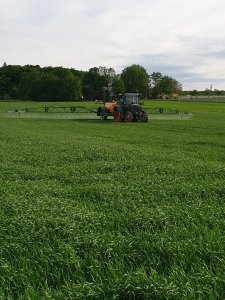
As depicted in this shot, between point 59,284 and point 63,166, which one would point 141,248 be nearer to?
point 59,284

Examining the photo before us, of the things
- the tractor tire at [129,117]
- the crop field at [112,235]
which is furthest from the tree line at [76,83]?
the crop field at [112,235]

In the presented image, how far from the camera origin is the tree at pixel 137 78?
143 metres

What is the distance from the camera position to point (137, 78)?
14325 cm

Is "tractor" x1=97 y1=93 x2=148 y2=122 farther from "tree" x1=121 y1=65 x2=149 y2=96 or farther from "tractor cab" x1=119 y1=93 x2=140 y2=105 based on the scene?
"tree" x1=121 y1=65 x2=149 y2=96

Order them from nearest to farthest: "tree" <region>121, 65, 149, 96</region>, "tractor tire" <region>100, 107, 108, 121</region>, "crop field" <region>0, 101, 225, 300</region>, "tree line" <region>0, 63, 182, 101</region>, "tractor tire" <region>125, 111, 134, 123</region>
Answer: "crop field" <region>0, 101, 225, 300</region>, "tractor tire" <region>125, 111, 134, 123</region>, "tractor tire" <region>100, 107, 108, 121</region>, "tree line" <region>0, 63, 182, 101</region>, "tree" <region>121, 65, 149, 96</region>

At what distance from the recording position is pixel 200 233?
16.1 feet

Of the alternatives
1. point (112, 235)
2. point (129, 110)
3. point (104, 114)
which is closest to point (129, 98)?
point (129, 110)

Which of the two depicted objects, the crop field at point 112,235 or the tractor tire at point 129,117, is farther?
the tractor tire at point 129,117

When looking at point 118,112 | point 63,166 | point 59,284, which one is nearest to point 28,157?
point 63,166

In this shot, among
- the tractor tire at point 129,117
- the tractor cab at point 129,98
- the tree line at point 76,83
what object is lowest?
the tractor tire at point 129,117

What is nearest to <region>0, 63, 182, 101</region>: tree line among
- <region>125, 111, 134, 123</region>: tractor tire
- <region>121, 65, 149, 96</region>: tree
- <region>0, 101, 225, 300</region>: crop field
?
<region>121, 65, 149, 96</region>: tree

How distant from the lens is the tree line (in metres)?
128

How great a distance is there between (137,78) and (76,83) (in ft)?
86.5

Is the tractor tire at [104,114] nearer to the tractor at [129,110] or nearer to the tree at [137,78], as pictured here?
the tractor at [129,110]
